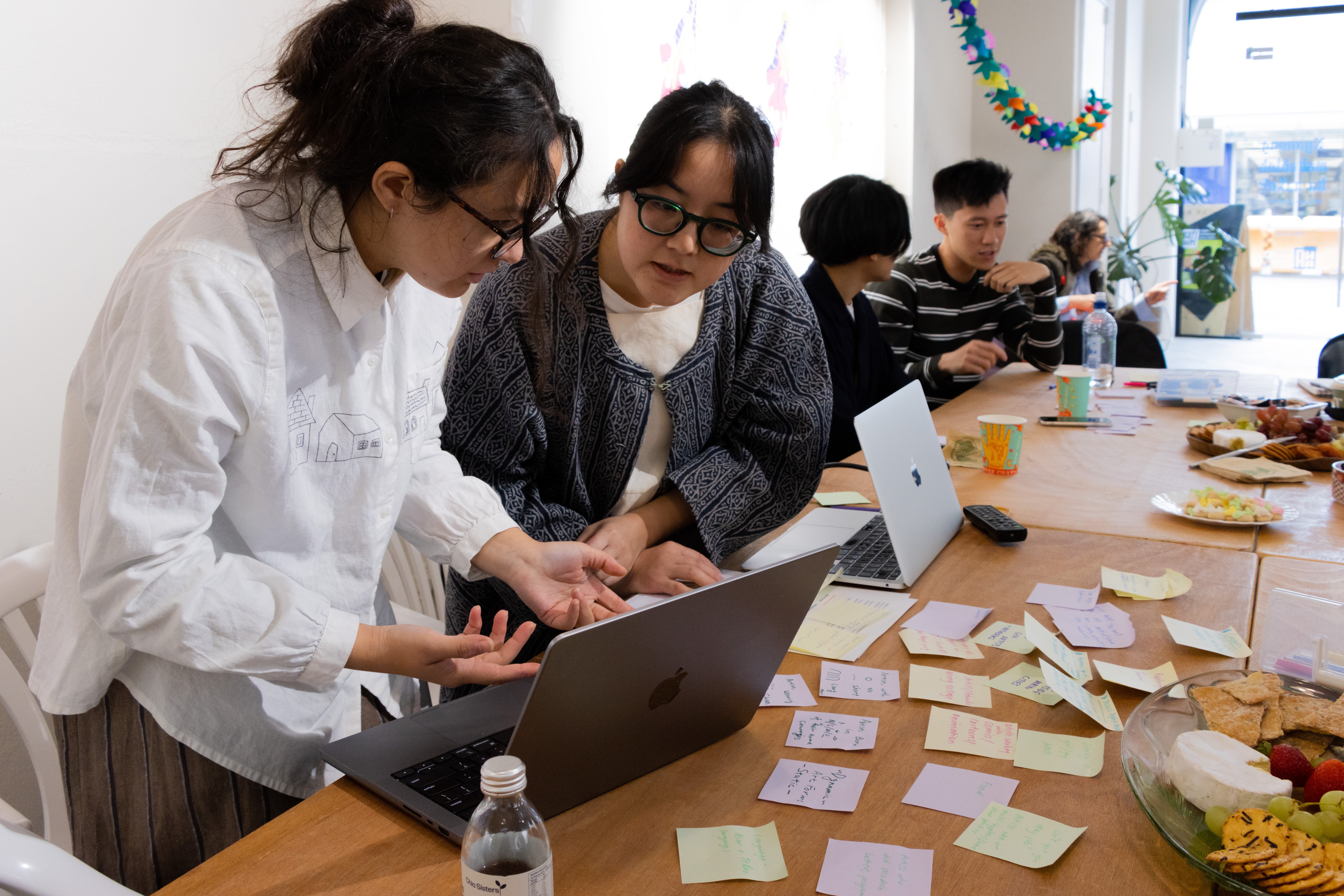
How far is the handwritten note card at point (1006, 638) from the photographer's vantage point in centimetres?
126

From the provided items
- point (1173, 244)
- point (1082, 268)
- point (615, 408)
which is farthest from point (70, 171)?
point (1173, 244)

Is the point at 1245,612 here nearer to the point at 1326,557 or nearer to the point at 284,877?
the point at 1326,557

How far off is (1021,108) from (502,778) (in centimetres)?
560

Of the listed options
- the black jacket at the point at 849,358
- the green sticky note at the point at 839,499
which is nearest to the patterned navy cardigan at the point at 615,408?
the green sticky note at the point at 839,499

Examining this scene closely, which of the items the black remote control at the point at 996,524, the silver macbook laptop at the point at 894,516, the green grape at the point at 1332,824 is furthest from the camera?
the black remote control at the point at 996,524

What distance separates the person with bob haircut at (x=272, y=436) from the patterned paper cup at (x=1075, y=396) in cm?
201

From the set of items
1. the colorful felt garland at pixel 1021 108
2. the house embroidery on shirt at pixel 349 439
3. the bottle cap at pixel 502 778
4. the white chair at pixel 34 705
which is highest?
the colorful felt garland at pixel 1021 108

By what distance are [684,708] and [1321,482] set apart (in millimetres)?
1757

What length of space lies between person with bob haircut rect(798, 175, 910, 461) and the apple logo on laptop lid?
1.72 meters

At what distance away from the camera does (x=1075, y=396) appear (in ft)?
9.02

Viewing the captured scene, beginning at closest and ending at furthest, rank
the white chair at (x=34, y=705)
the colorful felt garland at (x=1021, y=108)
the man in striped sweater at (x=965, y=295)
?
the white chair at (x=34, y=705) < the man in striped sweater at (x=965, y=295) < the colorful felt garland at (x=1021, y=108)

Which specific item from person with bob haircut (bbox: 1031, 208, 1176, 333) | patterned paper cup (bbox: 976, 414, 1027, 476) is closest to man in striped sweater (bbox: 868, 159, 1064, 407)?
person with bob haircut (bbox: 1031, 208, 1176, 333)

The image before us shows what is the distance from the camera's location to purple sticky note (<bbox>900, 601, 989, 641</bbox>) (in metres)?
1.32

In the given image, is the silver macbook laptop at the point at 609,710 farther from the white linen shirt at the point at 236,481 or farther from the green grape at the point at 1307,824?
the green grape at the point at 1307,824
